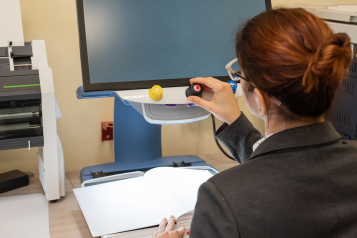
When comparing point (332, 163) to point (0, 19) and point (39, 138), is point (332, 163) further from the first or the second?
point (0, 19)

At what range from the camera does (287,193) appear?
0.51 m

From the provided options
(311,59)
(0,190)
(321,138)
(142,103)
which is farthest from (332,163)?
(0,190)

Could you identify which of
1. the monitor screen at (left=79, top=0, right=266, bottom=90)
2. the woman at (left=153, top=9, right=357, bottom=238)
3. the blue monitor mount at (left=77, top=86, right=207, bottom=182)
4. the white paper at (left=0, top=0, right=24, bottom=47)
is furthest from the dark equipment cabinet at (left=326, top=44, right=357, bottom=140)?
the white paper at (left=0, top=0, right=24, bottom=47)

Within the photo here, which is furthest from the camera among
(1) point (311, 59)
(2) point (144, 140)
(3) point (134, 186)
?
(2) point (144, 140)

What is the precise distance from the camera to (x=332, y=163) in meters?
0.54

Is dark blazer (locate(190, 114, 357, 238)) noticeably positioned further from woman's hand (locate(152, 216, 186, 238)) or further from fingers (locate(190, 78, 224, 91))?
fingers (locate(190, 78, 224, 91))

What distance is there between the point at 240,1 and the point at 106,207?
29.7 inches

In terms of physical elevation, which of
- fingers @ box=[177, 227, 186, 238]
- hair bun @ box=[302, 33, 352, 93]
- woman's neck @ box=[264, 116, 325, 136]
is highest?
hair bun @ box=[302, 33, 352, 93]

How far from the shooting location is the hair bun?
0.50m

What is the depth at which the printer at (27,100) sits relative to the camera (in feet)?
2.96

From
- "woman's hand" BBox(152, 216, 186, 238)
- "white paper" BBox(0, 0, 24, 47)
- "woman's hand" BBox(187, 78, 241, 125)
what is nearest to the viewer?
"woman's hand" BBox(152, 216, 186, 238)

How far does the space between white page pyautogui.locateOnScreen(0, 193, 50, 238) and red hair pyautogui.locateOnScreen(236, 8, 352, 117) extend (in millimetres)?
645

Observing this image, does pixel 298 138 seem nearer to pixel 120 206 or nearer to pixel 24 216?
pixel 120 206

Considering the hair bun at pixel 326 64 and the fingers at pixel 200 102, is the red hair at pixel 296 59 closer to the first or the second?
the hair bun at pixel 326 64
